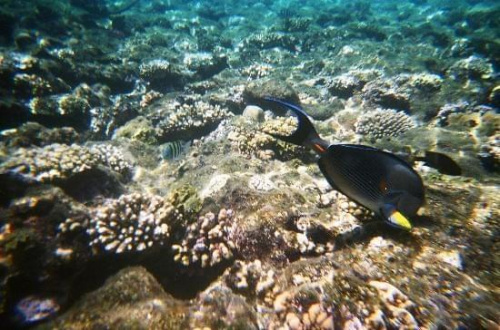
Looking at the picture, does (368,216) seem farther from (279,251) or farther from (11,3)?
(11,3)

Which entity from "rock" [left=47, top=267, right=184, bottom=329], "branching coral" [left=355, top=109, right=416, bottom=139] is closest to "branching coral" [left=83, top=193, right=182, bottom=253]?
"rock" [left=47, top=267, right=184, bottom=329]

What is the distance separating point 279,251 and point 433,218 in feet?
5.19

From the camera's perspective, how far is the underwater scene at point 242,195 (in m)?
2.11

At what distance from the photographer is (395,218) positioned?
1744 mm

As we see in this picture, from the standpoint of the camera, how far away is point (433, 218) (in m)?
2.70

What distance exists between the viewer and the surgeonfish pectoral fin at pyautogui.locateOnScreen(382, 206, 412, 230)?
171 cm

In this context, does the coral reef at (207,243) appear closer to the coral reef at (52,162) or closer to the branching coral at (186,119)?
the coral reef at (52,162)

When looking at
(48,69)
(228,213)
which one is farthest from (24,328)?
(48,69)

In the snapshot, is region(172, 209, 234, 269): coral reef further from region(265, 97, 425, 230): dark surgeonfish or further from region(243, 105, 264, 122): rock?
region(243, 105, 264, 122): rock

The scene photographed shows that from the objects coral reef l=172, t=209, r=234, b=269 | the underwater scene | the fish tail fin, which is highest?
the fish tail fin

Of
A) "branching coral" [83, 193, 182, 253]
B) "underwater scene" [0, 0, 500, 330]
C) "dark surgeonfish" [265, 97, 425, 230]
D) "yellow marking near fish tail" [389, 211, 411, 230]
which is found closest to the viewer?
"yellow marking near fish tail" [389, 211, 411, 230]

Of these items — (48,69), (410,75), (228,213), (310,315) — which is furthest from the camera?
(410,75)

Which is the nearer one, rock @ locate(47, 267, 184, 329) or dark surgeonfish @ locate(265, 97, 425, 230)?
dark surgeonfish @ locate(265, 97, 425, 230)

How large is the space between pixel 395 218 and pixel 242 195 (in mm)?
2169
